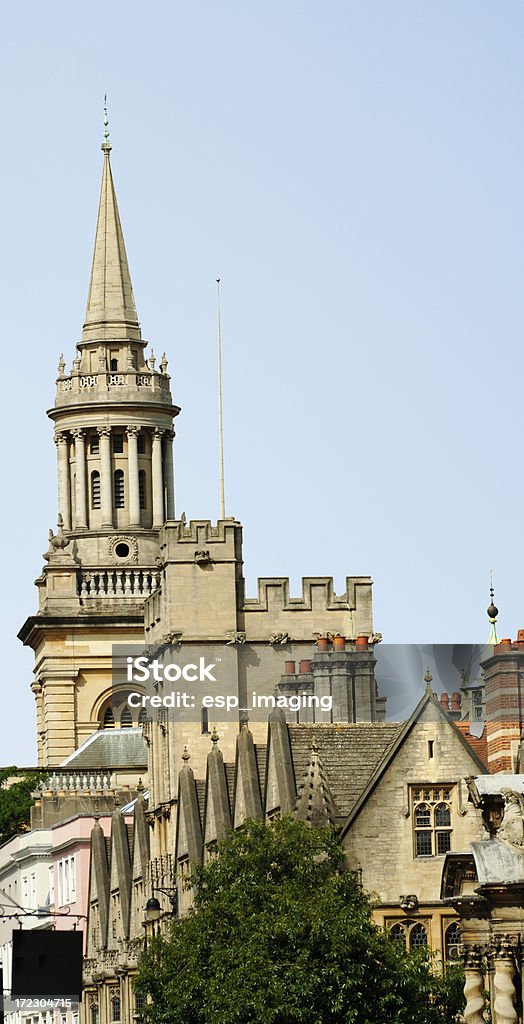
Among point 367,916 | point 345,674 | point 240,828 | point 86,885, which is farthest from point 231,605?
point 367,916

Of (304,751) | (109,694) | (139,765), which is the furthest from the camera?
(109,694)

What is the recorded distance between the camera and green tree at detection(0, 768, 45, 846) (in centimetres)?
18188

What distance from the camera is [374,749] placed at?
101 metres

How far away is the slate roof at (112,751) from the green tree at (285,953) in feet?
239

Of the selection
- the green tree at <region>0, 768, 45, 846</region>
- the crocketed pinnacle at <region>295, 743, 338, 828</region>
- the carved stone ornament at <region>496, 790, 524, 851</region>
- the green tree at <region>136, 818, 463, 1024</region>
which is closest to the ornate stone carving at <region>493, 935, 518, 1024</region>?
the carved stone ornament at <region>496, 790, 524, 851</region>

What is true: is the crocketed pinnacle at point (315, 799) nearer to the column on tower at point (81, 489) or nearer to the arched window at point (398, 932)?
the arched window at point (398, 932)

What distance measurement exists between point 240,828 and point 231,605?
28.9 meters

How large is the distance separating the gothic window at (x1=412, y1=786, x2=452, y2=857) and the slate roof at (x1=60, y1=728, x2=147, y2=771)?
64.5 m

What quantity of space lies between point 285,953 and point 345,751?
18201mm

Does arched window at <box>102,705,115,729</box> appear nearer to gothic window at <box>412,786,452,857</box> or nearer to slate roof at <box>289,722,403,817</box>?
slate roof at <box>289,722,403,817</box>

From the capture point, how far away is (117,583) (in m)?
194

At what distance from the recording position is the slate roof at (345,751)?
99.6 metres

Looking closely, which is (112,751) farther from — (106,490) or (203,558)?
(203,558)

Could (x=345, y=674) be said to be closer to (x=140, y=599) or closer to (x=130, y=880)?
(x=130, y=880)
